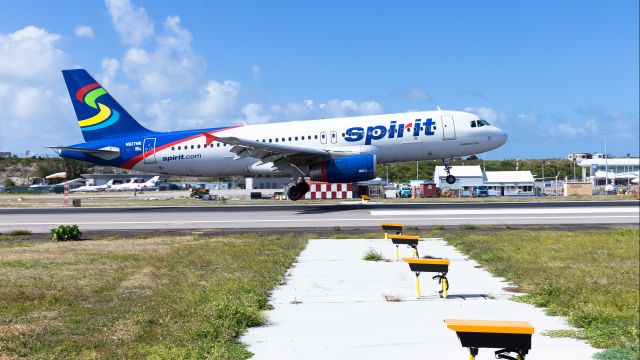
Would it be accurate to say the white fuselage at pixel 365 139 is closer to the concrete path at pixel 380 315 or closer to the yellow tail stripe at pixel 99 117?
the yellow tail stripe at pixel 99 117

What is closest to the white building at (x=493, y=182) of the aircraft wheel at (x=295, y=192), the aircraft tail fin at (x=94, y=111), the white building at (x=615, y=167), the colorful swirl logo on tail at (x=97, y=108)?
the white building at (x=615, y=167)

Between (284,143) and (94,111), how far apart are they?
1337 cm

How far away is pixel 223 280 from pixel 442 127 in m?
26.0

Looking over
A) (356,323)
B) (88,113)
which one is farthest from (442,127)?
(356,323)

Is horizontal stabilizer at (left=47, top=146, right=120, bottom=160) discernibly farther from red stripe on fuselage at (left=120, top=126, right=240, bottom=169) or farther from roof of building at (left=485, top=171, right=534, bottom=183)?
roof of building at (left=485, top=171, right=534, bottom=183)

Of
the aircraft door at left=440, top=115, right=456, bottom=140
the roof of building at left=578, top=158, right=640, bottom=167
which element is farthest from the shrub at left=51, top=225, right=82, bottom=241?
the roof of building at left=578, top=158, right=640, bottom=167

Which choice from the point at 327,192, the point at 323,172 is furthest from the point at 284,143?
the point at 327,192

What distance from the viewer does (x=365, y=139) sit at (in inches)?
1442

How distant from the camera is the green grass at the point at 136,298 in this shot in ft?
24.9

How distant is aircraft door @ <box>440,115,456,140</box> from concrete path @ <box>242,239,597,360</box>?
2180 centimetres

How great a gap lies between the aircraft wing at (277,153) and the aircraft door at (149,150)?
6490mm

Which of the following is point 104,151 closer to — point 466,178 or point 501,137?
point 501,137

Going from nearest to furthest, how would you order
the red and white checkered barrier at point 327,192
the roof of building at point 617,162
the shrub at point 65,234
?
the shrub at point 65,234 < the red and white checkered barrier at point 327,192 < the roof of building at point 617,162

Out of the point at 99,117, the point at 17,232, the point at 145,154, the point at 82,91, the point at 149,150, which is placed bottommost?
the point at 17,232
